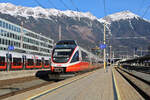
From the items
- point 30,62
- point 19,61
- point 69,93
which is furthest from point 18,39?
point 69,93

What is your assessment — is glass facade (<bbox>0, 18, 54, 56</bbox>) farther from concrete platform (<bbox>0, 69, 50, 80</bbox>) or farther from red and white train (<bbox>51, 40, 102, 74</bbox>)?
red and white train (<bbox>51, 40, 102, 74</bbox>)

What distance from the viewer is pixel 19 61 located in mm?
40281

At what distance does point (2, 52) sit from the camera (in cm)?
3391

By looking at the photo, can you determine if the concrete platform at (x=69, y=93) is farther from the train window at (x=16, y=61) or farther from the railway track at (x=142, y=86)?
the train window at (x=16, y=61)

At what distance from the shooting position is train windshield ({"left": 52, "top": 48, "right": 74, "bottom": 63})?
2283 cm

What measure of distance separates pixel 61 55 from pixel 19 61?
19268mm

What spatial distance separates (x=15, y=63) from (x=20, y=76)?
1120cm

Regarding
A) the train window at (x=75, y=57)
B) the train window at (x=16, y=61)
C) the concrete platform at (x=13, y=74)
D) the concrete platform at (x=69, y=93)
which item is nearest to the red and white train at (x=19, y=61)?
the train window at (x=16, y=61)

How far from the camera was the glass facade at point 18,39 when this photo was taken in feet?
258

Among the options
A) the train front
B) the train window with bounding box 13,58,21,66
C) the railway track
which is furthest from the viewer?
the train window with bounding box 13,58,21,66

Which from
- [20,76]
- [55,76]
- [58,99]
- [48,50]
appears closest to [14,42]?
[48,50]

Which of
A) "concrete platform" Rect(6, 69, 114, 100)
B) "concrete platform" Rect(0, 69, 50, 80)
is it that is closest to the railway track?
"concrete platform" Rect(6, 69, 114, 100)

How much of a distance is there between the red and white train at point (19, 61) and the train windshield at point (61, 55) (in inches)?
392

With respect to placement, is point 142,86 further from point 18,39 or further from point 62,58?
point 18,39
